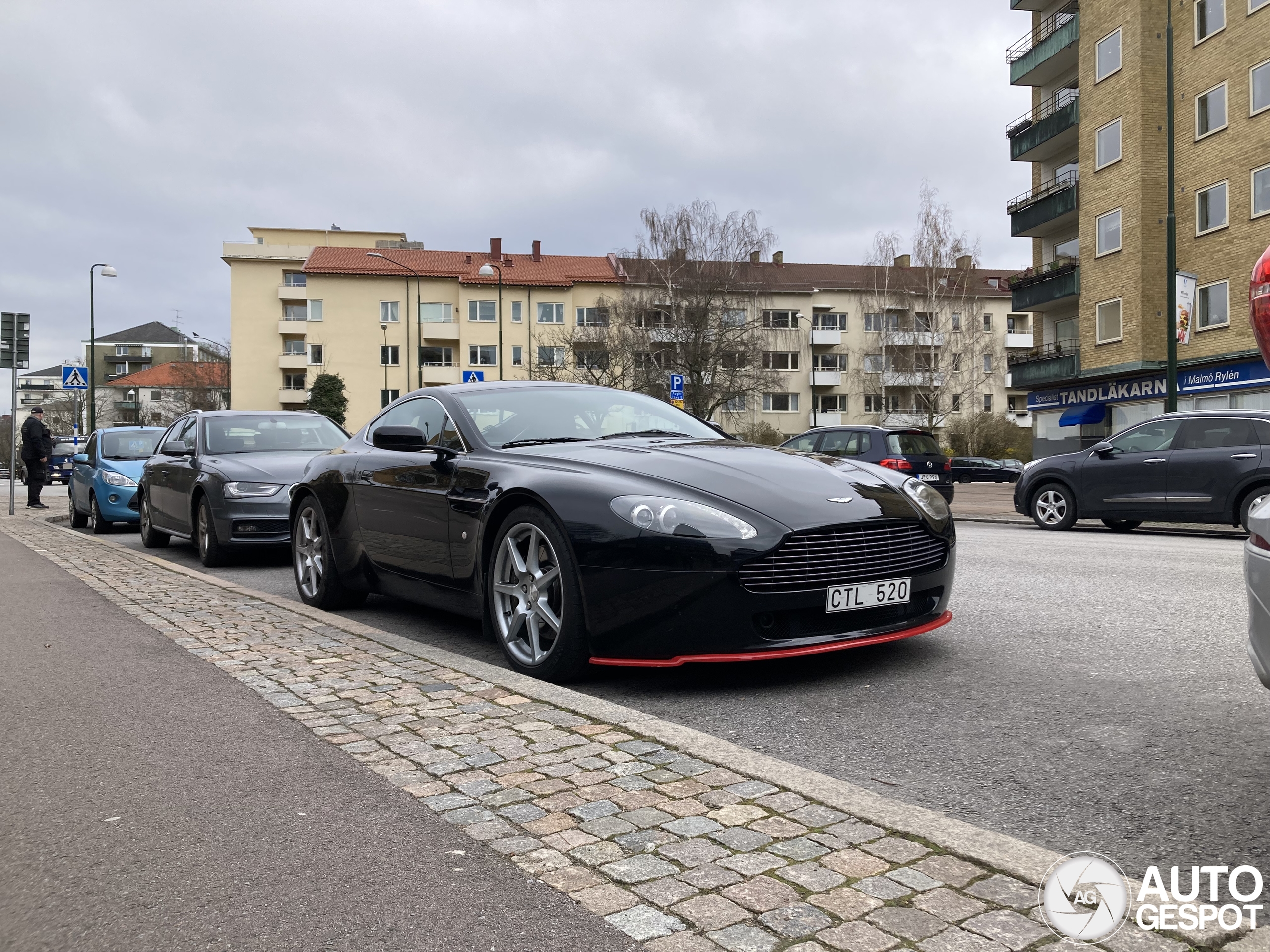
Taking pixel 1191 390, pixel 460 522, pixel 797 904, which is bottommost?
pixel 797 904

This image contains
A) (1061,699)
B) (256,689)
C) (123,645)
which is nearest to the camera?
(1061,699)

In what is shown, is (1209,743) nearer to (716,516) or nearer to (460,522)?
(716,516)

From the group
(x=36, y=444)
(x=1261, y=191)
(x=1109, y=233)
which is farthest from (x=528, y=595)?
(x=1109, y=233)

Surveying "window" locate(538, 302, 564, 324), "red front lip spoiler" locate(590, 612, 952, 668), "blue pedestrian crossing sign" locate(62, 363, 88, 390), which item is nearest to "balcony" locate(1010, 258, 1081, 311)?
"blue pedestrian crossing sign" locate(62, 363, 88, 390)

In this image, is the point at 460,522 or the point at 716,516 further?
the point at 460,522

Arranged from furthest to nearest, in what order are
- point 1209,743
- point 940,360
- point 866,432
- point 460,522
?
point 940,360 < point 866,432 < point 460,522 < point 1209,743

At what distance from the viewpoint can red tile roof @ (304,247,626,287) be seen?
71.2 metres

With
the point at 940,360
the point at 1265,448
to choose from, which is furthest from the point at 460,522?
the point at 940,360

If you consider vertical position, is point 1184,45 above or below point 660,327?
above

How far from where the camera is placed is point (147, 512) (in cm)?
1244

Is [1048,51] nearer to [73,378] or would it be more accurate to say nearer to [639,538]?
[73,378]

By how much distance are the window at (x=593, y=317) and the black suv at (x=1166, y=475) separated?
39.7m

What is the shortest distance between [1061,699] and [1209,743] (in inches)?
26.8

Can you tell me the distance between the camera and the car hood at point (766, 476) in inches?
178
